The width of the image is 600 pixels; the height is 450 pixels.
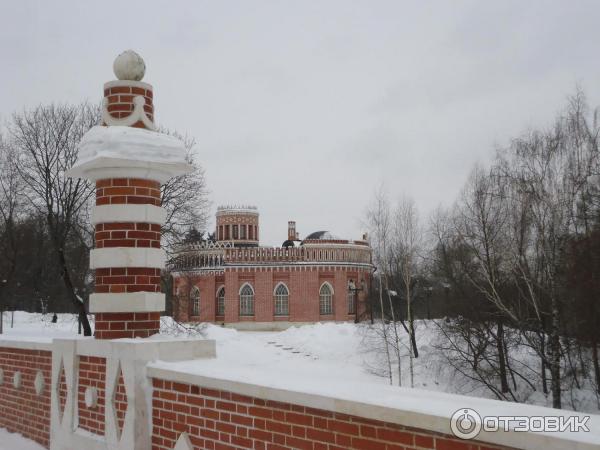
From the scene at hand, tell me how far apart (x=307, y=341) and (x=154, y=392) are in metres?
25.9

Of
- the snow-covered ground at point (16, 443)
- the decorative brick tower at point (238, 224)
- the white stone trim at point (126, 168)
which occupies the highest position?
the decorative brick tower at point (238, 224)

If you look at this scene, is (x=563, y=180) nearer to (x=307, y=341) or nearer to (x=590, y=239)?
(x=590, y=239)

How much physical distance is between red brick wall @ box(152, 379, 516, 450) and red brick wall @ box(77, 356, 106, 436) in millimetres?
813

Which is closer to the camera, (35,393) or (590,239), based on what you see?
(35,393)

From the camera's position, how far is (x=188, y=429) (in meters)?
4.42

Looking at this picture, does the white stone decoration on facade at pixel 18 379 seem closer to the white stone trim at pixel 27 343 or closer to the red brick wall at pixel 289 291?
the white stone trim at pixel 27 343

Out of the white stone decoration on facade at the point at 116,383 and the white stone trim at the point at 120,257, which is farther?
the white stone trim at the point at 120,257

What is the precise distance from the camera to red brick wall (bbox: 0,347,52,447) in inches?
259

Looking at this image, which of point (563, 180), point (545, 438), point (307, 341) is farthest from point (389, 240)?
point (545, 438)

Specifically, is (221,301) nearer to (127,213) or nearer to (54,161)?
(54,161)

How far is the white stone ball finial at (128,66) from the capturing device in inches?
237

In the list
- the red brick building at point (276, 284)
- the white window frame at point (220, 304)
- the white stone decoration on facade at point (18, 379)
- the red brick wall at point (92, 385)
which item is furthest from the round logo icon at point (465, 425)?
the white window frame at point (220, 304)

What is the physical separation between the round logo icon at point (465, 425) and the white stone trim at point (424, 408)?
3 cm

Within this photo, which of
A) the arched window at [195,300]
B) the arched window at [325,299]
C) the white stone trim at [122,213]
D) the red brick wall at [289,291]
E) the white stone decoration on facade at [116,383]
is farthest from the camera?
the arched window at [195,300]
